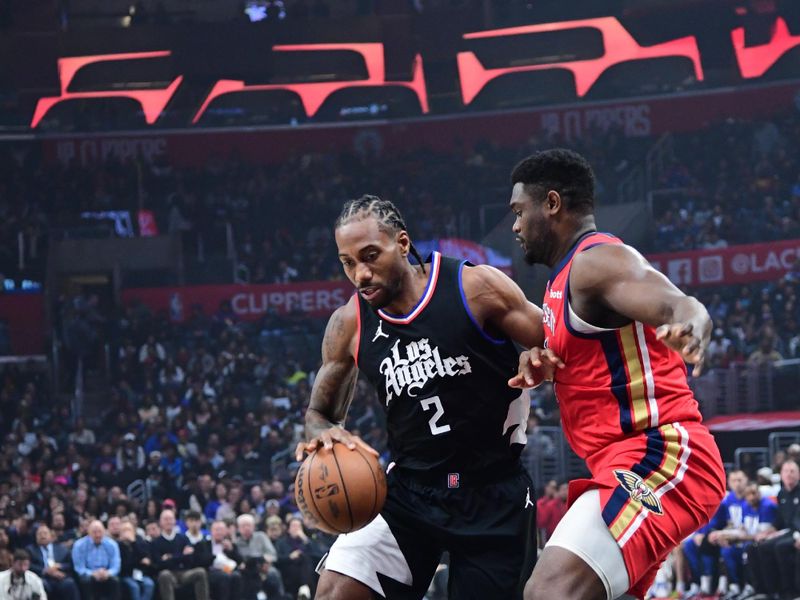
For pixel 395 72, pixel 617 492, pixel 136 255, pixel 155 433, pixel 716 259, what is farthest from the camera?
pixel 395 72

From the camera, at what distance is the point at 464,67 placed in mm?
24250

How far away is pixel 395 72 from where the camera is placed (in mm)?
24203

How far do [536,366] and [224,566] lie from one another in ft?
30.7

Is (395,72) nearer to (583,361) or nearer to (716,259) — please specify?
(716,259)

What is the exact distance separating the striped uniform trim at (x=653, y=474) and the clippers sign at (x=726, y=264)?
16806 mm

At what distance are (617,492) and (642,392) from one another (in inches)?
13.0

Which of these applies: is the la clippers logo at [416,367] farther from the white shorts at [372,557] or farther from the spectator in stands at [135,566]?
the spectator in stands at [135,566]

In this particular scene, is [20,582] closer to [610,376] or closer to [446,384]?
[446,384]

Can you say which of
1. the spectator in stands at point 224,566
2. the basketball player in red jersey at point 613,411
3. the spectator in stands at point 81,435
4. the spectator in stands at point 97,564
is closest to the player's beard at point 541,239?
the basketball player in red jersey at point 613,411

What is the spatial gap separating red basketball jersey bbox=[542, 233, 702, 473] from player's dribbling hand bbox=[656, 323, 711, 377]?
444mm

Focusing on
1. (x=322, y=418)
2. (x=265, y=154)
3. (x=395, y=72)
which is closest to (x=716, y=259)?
(x=395, y=72)

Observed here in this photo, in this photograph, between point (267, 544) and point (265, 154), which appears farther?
point (265, 154)

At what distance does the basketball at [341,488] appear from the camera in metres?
4.02

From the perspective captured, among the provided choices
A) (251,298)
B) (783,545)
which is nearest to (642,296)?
(783,545)
